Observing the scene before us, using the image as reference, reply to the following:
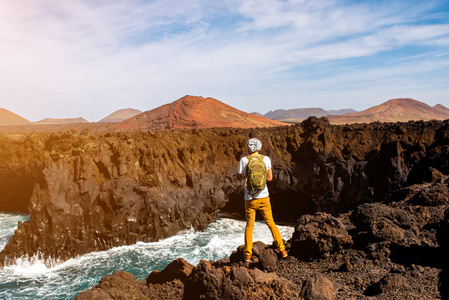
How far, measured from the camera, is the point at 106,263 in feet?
41.6

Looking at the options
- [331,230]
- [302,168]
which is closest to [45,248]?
[331,230]

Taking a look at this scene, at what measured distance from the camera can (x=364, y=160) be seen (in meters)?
19.1

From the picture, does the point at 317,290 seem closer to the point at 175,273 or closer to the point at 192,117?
the point at 175,273

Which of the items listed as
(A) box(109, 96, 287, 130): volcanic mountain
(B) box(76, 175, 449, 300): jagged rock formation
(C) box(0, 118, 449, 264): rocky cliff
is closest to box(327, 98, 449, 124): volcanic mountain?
(A) box(109, 96, 287, 130): volcanic mountain

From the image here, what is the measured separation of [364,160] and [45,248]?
1753 cm

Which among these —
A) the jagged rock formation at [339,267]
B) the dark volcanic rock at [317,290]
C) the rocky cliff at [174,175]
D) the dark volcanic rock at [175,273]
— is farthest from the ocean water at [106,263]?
the dark volcanic rock at [317,290]

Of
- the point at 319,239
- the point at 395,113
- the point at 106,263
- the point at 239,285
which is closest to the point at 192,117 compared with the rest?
the point at 106,263

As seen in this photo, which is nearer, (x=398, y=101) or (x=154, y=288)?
(x=154, y=288)

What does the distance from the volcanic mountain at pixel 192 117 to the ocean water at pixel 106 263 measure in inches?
1509

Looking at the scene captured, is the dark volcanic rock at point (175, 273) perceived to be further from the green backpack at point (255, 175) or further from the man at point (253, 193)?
the green backpack at point (255, 175)

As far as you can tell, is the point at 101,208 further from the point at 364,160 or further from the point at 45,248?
the point at 364,160

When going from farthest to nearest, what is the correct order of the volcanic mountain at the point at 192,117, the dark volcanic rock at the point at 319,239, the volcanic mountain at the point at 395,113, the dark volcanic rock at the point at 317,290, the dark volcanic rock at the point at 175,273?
the volcanic mountain at the point at 395,113
the volcanic mountain at the point at 192,117
the dark volcanic rock at the point at 319,239
the dark volcanic rock at the point at 175,273
the dark volcanic rock at the point at 317,290

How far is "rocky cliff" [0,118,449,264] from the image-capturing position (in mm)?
13305

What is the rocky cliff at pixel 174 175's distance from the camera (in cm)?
1330
